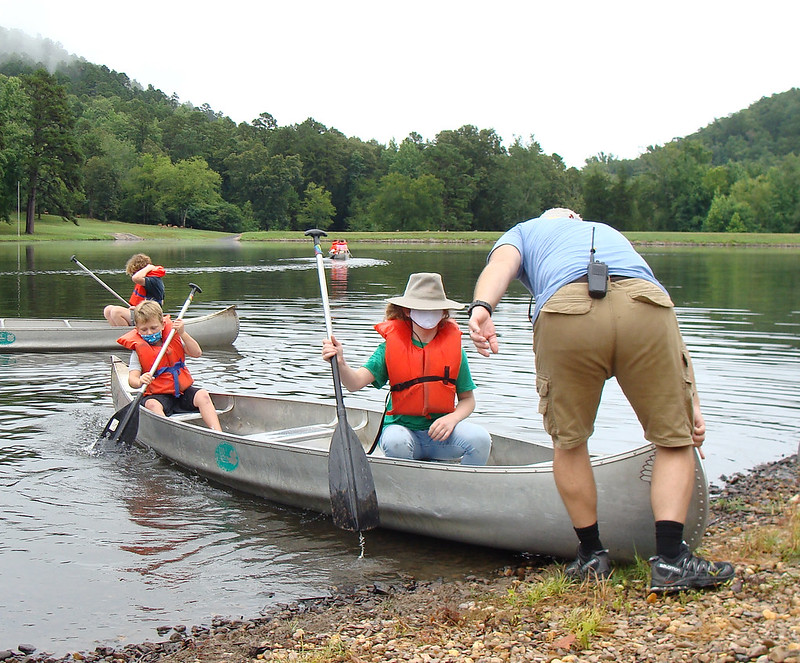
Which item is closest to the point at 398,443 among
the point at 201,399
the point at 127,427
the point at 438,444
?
the point at 438,444

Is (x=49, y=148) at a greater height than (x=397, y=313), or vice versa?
(x=49, y=148)

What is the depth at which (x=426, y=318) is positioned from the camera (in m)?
5.83

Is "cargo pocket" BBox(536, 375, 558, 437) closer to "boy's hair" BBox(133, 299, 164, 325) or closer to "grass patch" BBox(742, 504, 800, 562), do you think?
"grass patch" BBox(742, 504, 800, 562)

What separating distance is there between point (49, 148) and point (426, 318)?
75.4 metres

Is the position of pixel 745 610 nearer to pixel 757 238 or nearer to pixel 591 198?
pixel 757 238

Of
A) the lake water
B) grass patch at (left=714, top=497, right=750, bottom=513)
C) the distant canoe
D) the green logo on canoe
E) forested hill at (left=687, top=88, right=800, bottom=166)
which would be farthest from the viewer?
forested hill at (left=687, top=88, right=800, bottom=166)

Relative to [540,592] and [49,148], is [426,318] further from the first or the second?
[49,148]

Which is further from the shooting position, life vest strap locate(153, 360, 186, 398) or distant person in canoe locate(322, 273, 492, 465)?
life vest strap locate(153, 360, 186, 398)

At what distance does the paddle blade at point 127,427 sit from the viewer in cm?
829

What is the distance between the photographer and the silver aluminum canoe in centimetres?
466

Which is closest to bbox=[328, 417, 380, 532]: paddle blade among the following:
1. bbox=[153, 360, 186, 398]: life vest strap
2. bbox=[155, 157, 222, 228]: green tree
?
bbox=[153, 360, 186, 398]: life vest strap

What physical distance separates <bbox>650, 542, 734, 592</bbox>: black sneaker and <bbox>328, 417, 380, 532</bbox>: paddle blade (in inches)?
86.1

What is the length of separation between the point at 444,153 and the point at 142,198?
36.8 metres

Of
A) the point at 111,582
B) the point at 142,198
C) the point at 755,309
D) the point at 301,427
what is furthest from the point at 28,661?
the point at 142,198
